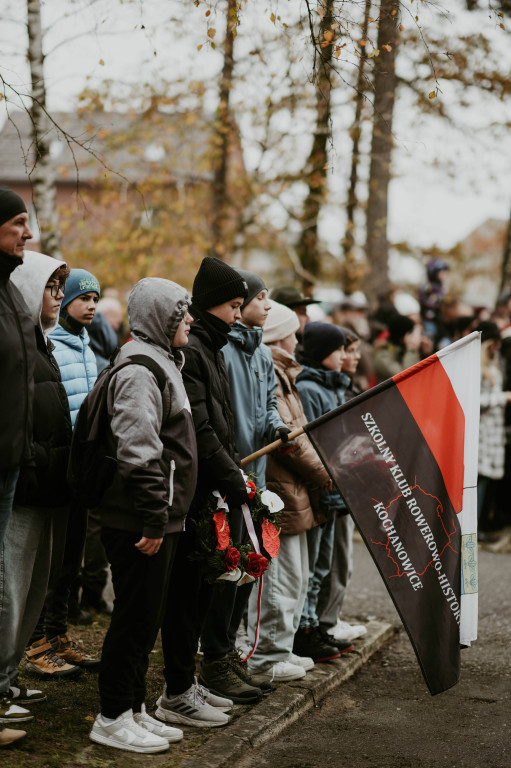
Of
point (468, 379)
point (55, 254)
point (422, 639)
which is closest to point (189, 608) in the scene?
point (422, 639)

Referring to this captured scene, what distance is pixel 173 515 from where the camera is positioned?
13.4ft

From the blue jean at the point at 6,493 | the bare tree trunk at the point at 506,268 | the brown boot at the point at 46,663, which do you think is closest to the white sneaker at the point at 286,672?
the brown boot at the point at 46,663

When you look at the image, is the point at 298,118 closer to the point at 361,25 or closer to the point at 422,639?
the point at 361,25

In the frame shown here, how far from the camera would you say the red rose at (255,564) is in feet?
14.9

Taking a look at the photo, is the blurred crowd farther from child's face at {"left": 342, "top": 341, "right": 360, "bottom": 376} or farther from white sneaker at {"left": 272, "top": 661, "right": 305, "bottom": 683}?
child's face at {"left": 342, "top": 341, "right": 360, "bottom": 376}

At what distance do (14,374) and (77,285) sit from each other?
162 centimetres

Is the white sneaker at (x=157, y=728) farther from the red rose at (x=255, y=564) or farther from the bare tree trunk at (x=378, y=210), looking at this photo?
the bare tree trunk at (x=378, y=210)

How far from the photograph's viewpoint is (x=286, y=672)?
5.20 m

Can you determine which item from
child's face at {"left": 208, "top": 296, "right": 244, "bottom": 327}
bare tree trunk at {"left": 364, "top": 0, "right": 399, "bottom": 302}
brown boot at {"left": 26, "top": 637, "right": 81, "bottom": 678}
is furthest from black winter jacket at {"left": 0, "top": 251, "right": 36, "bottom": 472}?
bare tree trunk at {"left": 364, "top": 0, "right": 399, "bottom": 302}

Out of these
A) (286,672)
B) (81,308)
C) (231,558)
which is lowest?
(286,672)

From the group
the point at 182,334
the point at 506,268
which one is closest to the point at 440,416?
the point at 182,334

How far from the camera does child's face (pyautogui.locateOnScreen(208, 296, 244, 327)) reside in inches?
184

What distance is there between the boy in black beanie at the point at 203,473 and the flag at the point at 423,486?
523 mm

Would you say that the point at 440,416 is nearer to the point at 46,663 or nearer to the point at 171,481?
the point at 171,481
